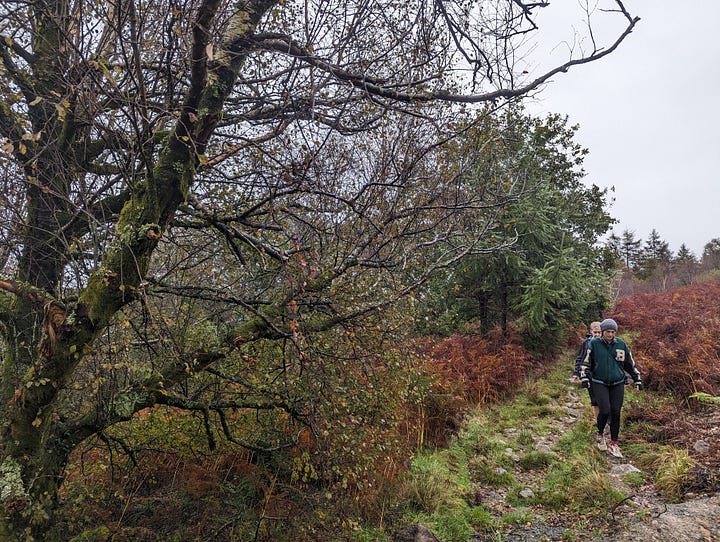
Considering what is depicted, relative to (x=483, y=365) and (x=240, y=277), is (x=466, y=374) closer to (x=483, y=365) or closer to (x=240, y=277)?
(x=483, y=365)

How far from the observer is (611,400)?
612 centimetres

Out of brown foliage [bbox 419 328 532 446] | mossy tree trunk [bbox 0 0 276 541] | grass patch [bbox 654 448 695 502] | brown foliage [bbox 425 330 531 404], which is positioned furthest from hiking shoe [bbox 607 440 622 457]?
mossy tree trunk [bbox 0 0 276 541]

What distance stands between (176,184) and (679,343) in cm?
978

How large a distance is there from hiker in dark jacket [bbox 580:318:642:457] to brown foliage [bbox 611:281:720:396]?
1800 millimetres

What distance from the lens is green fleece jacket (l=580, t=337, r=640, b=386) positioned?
19.8 ft

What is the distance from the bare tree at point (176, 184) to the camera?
2451 mm

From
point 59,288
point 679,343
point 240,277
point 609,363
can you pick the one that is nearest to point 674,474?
point 609,363

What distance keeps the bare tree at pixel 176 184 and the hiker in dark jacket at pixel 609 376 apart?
341 centimetres

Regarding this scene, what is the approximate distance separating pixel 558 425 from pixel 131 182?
24.9ft

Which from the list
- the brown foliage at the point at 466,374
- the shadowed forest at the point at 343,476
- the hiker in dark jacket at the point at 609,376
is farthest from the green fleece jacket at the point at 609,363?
the brown foliage at the point at 466,374

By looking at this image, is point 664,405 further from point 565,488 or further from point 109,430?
point 109,430

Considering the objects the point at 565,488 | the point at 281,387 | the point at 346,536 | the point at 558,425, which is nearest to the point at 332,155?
the point at 281,387

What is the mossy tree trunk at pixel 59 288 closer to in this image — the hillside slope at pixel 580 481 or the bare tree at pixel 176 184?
the bare tree at pixel 176 184

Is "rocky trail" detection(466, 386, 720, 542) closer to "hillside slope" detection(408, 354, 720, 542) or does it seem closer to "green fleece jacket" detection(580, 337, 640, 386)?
"hillside slope" detection(408, 354, 720, 542)
